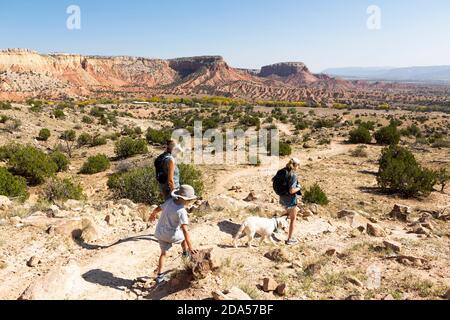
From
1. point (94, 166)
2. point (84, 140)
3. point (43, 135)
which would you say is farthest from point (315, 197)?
point (43, 135)

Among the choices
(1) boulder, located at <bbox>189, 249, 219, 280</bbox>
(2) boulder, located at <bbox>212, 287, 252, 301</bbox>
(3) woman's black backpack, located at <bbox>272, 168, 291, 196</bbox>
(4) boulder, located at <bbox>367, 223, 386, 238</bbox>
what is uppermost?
(3) woman's black backpack, located at <bbox>272, 168, 291, 196</bbox>

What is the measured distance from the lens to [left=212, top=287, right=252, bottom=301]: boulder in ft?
13.7

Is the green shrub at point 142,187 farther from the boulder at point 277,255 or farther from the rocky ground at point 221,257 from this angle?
the boulder at point 277,255

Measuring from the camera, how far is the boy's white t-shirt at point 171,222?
4.77 meters

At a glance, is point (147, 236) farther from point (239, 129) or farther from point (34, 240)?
point (239, 129)

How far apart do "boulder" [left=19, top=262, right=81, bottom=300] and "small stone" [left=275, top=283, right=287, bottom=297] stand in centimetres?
268

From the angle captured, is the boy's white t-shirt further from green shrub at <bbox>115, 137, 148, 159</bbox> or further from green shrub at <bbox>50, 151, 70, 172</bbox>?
green shrub at <bbox>115, 137, 148, 159</bbox>

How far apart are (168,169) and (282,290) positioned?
91.7 inches

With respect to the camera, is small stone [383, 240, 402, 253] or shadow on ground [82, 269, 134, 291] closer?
shadow on ground [82, 269, 134, 291]

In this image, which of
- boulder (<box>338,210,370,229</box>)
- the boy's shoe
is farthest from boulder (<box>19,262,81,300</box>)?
boulder (<box>338,210,370,229</box>)

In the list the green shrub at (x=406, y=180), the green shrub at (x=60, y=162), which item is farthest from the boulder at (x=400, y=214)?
the green shrub at (x=60, y=162)

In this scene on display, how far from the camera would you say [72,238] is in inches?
264

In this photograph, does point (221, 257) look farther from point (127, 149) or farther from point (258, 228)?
point (127, 149)
